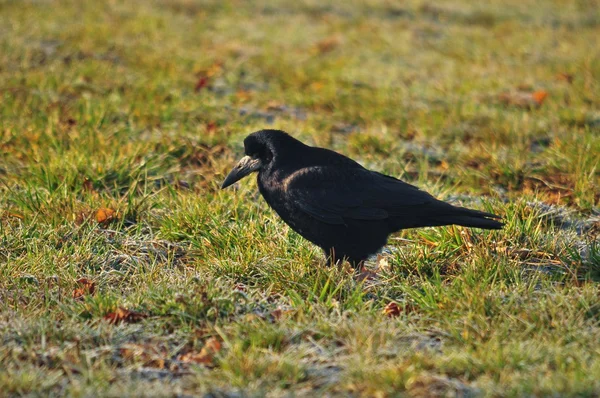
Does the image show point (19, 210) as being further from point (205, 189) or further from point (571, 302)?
point (571, 302)

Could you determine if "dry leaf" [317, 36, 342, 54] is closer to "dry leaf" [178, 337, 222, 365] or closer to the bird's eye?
the bird's eye

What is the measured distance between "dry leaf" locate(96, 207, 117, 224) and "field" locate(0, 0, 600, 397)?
1 cm

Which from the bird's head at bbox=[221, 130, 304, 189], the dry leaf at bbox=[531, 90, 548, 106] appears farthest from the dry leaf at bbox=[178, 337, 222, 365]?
the dry leaf at bbox=[531, 90, 548, 106]

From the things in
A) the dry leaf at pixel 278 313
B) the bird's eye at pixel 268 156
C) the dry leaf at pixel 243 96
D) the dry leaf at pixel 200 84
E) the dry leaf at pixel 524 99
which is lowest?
the dry leaf at pixel 278 313

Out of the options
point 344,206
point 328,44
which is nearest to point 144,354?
point 344,206

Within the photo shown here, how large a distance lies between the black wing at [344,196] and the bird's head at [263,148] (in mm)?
235

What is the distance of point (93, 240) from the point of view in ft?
15.1

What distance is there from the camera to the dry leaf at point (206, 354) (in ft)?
11.1

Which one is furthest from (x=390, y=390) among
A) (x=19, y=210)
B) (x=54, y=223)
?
(x=19, y=210)

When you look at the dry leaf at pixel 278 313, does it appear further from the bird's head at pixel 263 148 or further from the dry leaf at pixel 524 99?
the dry leaf at pixel 524 99

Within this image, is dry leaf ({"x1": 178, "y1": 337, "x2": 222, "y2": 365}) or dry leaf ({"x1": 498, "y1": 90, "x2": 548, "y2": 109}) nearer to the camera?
dry leaf ({"x1": 178, "y1": 337, "x2": 222, "y2": 365})

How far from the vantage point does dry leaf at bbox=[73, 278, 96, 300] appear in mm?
4012

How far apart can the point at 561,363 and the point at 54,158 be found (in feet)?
12.5

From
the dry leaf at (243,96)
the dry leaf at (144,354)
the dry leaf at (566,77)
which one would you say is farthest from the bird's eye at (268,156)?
the dry leaf at (566,77)
